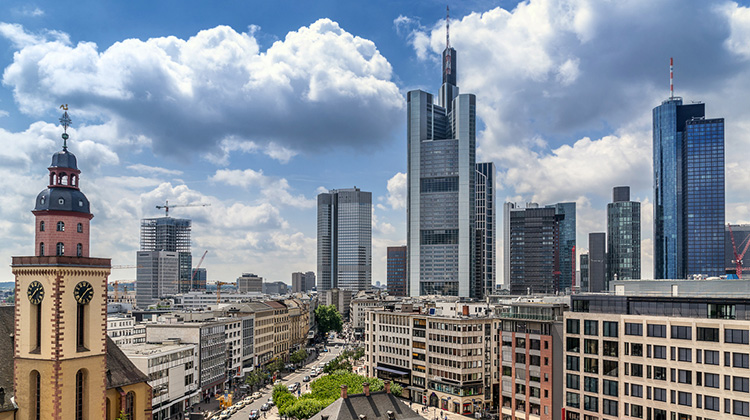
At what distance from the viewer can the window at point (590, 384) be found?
100 metres

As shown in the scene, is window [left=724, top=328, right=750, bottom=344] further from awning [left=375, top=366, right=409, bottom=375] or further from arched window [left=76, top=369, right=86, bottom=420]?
awning [left=375, top=366, right=409, bottom=375]

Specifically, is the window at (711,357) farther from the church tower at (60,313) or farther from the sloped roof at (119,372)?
the church tower at (60,313)

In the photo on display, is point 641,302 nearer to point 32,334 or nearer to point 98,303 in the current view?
point 98,303

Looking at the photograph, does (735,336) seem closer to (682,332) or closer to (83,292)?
(682,332)

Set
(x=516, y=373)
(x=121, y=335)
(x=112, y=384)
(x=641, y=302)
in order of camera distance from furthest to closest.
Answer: (x=121, y=335)
(x=516, y=373)
(x=641, y=302)
(x=112, y=384)

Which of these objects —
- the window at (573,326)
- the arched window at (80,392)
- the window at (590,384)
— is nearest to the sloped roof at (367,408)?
the arched window at (80,392)

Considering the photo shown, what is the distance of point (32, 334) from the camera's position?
59.7 metres

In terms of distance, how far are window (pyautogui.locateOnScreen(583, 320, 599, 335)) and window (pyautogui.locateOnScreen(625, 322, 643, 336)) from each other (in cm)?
530

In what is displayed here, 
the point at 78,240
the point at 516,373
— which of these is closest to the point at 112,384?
the point at 78,240

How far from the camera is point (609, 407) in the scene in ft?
323

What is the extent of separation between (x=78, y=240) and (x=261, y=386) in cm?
11624

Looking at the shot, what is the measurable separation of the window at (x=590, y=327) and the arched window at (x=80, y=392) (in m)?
80.0

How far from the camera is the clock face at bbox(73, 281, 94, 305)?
61.2 meters

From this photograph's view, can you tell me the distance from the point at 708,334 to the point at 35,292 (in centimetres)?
9125
